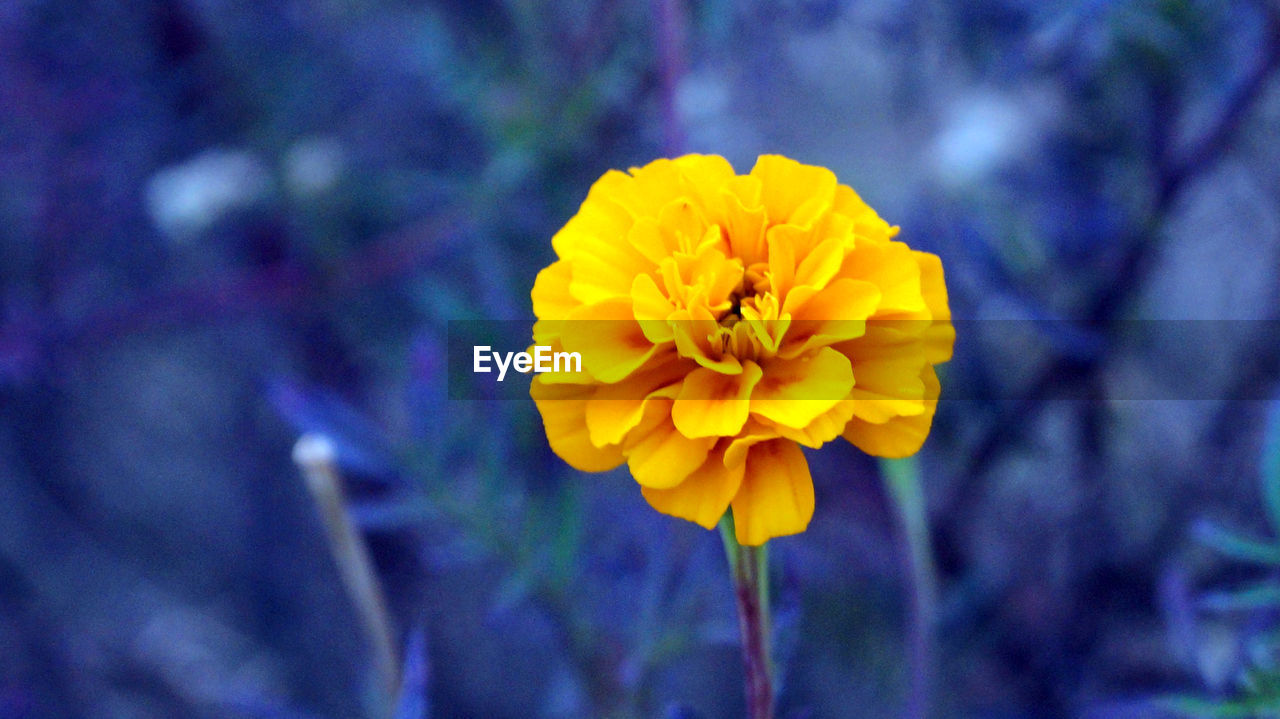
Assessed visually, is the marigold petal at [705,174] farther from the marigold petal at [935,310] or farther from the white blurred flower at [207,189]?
the white blurred flower at [207,189]

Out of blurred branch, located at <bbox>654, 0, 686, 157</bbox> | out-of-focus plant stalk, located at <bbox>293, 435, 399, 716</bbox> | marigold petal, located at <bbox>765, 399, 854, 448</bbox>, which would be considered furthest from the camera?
blurred branch, located at <bbox>654, 0, 686, 157</bbox>

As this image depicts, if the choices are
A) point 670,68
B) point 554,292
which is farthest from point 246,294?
point 554,292

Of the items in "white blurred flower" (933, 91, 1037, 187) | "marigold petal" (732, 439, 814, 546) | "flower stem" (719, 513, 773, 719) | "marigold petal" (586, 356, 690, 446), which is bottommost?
"flower stem" (719, 513, 773, 719)

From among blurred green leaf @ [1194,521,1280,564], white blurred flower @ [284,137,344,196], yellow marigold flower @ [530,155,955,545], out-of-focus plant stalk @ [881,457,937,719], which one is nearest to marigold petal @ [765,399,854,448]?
yellow marigold flower @ [530,155,955,545]

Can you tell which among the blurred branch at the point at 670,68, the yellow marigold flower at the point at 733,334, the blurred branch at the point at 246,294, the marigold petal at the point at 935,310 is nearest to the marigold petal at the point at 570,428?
the yellow marigold flower at the point at 733,334

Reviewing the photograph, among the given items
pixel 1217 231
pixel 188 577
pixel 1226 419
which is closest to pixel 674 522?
pixel 1226 419

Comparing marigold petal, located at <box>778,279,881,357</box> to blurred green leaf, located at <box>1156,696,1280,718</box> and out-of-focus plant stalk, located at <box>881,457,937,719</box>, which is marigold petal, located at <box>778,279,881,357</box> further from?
blurred green leaf, located at <box>1156,696,1280,718</box>

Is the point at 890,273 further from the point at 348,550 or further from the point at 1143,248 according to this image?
the point at 1143,248
